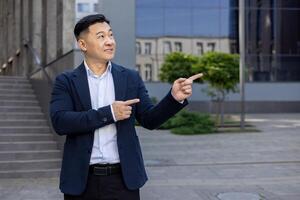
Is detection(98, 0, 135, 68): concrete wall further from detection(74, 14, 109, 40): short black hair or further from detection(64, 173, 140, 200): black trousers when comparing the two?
detection(64, 173, 140, 200): black trousers

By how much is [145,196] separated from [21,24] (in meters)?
16.5

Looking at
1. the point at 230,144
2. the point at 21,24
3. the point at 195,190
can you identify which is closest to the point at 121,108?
the point at 195,190

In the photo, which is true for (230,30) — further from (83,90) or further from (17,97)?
(83,90)

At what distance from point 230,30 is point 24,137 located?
19.5 m

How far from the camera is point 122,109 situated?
9.10 ft

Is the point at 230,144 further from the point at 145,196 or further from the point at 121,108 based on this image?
the point at 121,108

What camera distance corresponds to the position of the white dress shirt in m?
2.92

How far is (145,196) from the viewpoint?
7707 mm

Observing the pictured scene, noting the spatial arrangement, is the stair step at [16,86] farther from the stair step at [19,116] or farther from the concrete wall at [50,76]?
the stair step at [19,116]

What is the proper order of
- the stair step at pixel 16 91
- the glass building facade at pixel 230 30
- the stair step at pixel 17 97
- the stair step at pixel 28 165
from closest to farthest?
1. the stair step at pixel 28 165
2. the stair step at pixel 17 97
3. the stair step at pixel 16 91
4. the glass building facade at pixel 230 30

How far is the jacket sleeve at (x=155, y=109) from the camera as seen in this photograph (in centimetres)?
289

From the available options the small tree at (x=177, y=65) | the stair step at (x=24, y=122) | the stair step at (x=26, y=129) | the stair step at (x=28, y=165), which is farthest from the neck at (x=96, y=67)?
the small tree at (x=177, y=65)

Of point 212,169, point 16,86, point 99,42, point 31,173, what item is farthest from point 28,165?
point 99,42

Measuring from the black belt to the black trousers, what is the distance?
0.06ft
